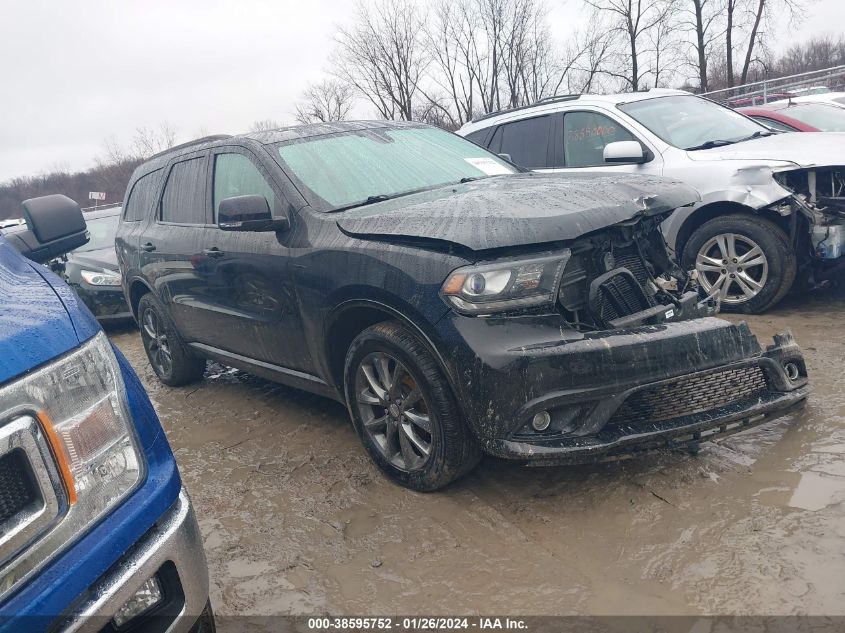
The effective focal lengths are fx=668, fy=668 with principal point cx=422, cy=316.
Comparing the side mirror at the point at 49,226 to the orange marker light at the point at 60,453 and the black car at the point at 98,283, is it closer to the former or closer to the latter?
the orange marker light at the point at 60,453

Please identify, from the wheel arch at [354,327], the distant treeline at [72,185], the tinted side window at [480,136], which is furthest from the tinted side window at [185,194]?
the distant treeline at [72,185]

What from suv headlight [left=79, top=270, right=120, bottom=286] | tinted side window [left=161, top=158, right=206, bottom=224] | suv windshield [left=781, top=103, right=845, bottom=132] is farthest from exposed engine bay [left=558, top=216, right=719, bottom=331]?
suv headlight [left=79, top=270, right=120, bottom=286]

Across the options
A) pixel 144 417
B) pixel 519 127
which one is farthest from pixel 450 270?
pixel 519 127

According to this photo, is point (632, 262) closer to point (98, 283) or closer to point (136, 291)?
point (136, 291)

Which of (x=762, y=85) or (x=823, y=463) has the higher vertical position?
→ (x=762, y=85)

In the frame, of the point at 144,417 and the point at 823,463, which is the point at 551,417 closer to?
the point at 823,463

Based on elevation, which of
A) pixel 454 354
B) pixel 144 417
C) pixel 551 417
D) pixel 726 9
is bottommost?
pixel 551 417

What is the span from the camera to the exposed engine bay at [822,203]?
183 inches

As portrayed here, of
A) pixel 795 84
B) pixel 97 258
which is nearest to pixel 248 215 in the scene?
pixel 97 258

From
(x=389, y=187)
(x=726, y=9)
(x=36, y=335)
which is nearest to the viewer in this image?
(x=36, y=335)

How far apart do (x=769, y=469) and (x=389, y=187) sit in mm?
2219

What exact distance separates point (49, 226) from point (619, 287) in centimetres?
244

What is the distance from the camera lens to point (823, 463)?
2.81 meters

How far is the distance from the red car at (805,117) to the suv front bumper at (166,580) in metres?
8.39
